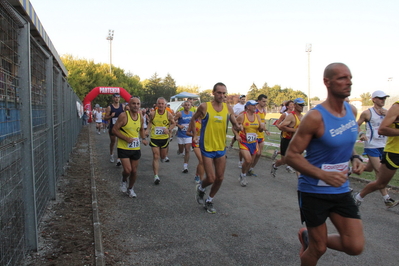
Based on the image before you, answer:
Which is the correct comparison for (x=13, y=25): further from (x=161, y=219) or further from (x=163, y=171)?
(x=163, y=171)

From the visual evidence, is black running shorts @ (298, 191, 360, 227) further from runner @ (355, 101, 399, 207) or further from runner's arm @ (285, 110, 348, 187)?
runner @ (355, 101, 399, 207)

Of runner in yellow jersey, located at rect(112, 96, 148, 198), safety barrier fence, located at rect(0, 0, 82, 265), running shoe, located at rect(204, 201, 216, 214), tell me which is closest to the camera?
safety barrier fence, located at rect(0, 0, 82, 265)

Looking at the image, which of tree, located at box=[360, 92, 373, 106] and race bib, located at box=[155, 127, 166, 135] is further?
tree, located at box=[360, 92, 373, 106]

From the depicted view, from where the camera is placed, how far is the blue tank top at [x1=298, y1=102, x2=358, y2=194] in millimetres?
2971

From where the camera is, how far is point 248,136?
8.29 metres

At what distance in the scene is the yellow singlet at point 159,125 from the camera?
878cm

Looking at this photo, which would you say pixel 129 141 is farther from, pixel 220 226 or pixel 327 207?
pixel 327 207

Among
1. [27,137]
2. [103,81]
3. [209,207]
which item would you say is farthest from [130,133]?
[103,81]

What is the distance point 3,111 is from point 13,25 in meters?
1.01

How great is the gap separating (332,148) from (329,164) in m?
0.15

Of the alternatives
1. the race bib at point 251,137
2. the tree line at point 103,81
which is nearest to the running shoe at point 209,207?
the race bib at point 251,137

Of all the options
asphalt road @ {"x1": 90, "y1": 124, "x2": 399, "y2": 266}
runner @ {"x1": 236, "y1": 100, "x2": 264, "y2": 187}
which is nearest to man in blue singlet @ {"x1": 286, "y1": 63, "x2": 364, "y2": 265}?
asphalt road @ {"x1": 90, "y1": 124, "x2": 399, "y2": 266}

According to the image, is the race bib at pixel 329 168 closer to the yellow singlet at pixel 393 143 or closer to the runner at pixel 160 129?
the yellow singlet at pixel 393 143

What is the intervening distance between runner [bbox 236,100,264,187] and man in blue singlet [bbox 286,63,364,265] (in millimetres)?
4939
